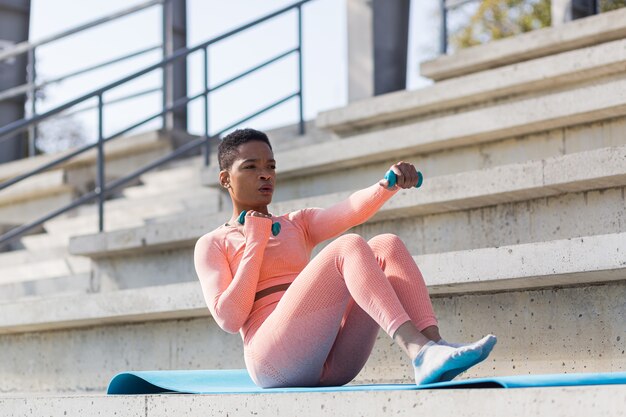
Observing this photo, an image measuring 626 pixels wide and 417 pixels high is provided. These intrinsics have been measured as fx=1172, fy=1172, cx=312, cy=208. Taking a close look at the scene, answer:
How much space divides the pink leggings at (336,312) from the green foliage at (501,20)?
44.6 ft

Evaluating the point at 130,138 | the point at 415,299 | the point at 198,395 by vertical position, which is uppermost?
the point at 130,138

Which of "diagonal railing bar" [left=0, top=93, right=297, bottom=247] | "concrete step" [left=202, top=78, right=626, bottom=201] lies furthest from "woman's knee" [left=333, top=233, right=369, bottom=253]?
"diagonal railing bar" [left=0, top=93, right=297, bottom=247]

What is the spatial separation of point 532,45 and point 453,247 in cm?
174

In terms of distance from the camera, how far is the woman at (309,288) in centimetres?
286

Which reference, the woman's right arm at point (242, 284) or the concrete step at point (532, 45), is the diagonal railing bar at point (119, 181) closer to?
the concrete step at point (532, 45)

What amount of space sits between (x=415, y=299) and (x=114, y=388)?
916 millimetres

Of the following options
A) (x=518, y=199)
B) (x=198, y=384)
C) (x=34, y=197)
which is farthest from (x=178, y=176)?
(x=198, y=384)

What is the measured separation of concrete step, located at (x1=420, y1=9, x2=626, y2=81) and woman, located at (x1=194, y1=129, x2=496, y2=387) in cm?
249

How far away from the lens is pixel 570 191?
3953 millimetres

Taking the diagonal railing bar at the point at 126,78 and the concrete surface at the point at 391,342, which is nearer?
the concrete surface at the point at 391,342

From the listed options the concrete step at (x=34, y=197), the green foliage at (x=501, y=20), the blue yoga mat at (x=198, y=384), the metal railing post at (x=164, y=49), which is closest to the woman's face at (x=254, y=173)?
the blue yoga mat at (x=198, y=384)

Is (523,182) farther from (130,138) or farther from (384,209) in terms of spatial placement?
(130,138)

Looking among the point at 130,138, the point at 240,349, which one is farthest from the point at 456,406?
the point at 130,138

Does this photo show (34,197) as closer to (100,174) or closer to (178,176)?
(178,176)
